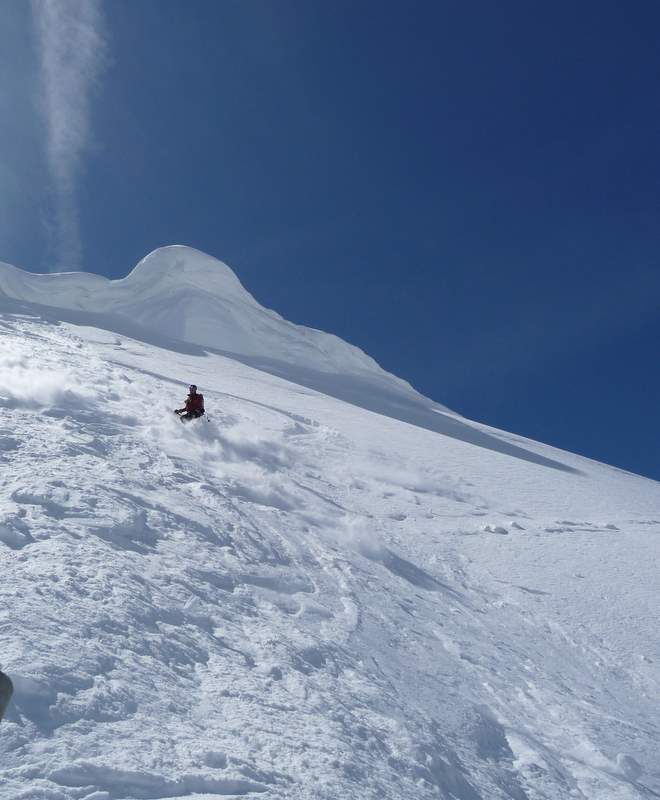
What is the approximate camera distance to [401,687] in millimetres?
5711

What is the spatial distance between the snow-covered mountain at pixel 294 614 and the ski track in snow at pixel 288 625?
0.07 feet

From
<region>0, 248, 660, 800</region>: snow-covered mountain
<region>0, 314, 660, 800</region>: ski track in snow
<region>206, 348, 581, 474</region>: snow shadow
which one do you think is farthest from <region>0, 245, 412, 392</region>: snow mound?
<region>0, 314, 660, 800</region>: ski track in snow

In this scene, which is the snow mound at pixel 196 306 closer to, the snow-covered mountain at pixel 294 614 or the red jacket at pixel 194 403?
the snow-covered mountain at pixel 294 614

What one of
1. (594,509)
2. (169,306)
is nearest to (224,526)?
(594,509)

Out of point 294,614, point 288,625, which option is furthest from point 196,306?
point 288,625

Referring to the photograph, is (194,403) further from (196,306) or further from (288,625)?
(196,306)

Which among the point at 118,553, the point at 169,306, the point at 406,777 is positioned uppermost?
the point at 169,306

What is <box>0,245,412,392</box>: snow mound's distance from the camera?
2942 cm

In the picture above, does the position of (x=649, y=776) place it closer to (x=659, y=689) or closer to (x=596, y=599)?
(x=659, y=689)

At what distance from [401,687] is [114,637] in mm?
2061

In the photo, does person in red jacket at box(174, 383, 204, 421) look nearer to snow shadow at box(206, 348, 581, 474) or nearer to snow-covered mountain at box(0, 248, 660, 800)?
snow-covered mountain at box(0, 248, 660, 800)

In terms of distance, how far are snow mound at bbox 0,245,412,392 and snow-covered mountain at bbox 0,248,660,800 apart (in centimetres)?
1522

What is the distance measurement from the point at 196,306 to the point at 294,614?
26.1m

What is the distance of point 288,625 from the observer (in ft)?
19.9
